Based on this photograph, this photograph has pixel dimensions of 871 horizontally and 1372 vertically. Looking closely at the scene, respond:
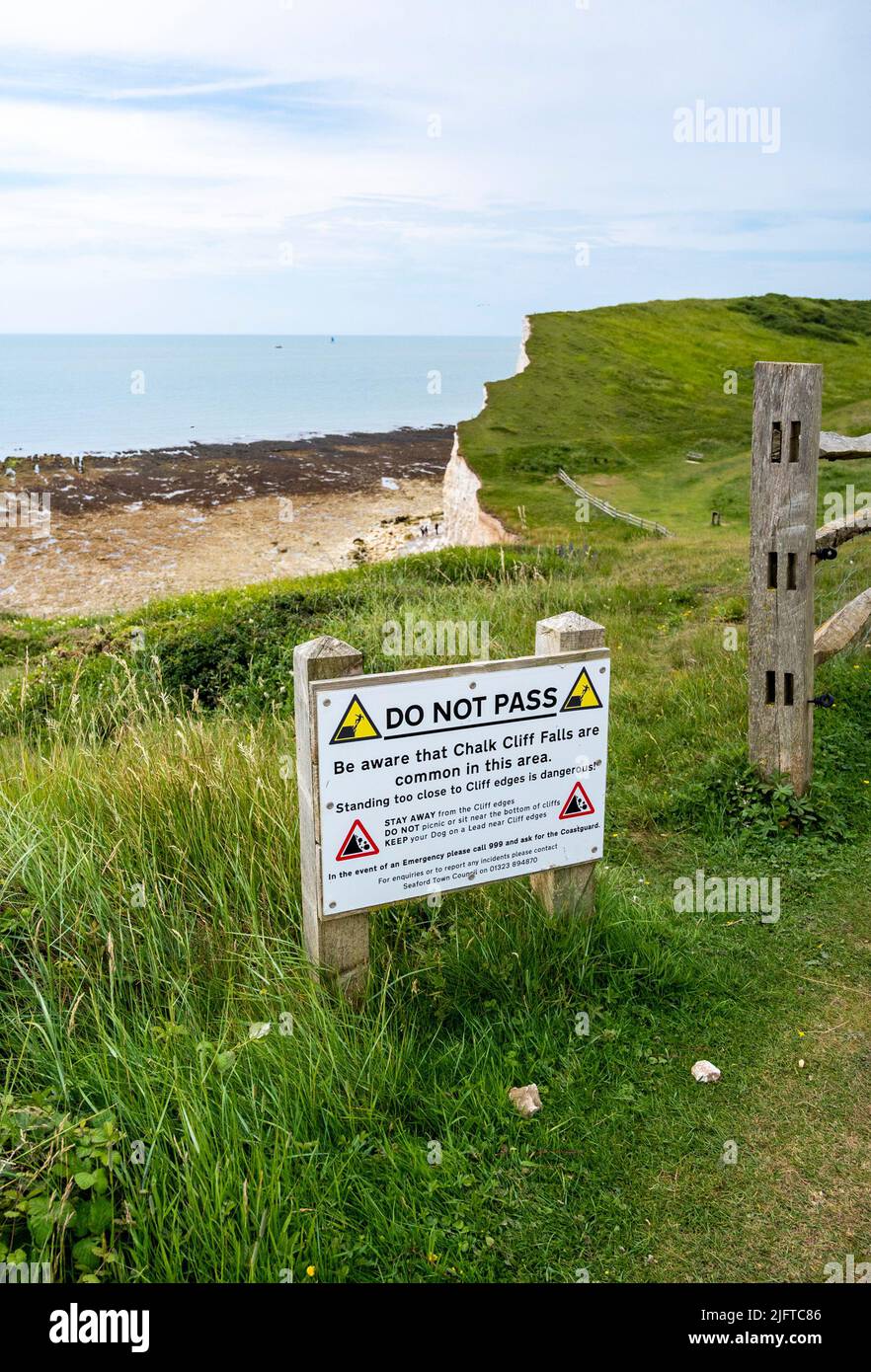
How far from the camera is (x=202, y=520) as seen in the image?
39.5 meters

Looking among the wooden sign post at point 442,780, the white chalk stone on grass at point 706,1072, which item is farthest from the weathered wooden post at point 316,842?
the white chalk stone on grass at point 706,1072

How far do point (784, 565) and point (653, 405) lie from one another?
39699mm

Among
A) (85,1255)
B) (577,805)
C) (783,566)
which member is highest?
(783,566)

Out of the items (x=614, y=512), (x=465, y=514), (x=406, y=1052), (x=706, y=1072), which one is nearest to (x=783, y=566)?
(x=706, y=1072)

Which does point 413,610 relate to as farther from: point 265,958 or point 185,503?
point 185,503

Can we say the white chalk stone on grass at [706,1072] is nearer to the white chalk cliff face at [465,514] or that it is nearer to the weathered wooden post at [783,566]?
the weathered wooden post at [783,566]

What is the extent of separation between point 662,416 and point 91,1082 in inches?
1674

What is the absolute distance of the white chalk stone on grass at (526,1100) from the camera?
3783 millimetres

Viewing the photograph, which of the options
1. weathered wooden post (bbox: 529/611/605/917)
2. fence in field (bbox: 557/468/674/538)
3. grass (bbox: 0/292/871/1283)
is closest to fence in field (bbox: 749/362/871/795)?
grass (bbox: 0/292/871/1283)

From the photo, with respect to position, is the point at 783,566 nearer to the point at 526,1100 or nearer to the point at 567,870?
the point at 567,870

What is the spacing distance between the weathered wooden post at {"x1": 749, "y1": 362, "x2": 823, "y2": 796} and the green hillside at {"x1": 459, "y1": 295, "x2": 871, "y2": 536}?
1573 cm

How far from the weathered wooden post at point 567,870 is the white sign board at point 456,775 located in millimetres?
67

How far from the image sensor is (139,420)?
254 feet
